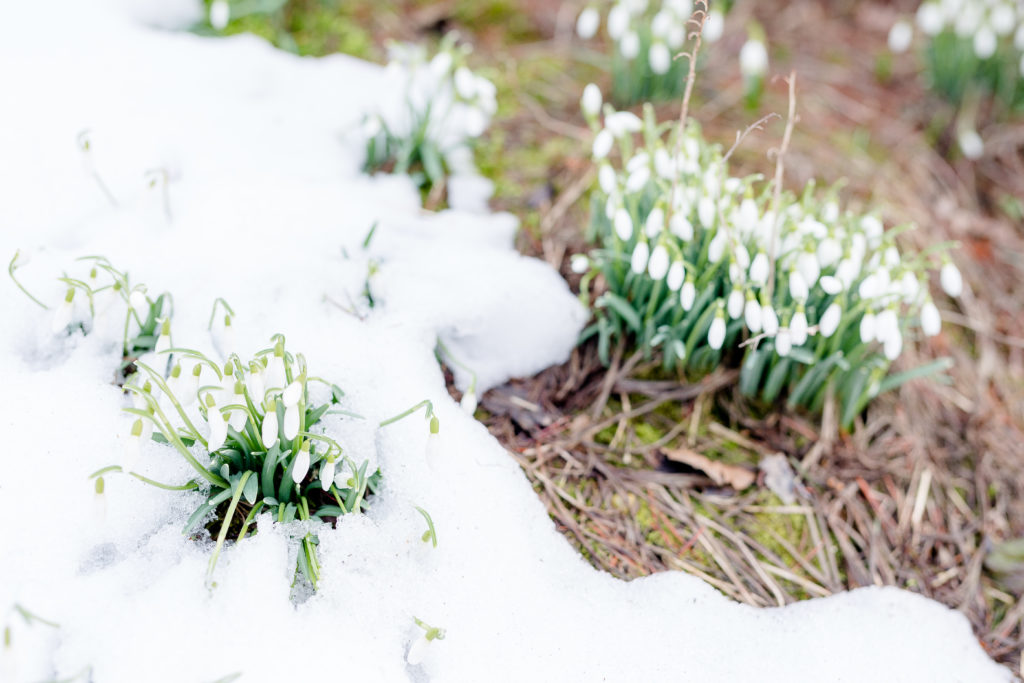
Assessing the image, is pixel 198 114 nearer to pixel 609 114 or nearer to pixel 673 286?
pixel 609 114

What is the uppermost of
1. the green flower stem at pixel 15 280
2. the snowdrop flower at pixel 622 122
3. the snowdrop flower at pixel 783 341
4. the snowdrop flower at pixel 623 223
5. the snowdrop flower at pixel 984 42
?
the snowdrop flower at pixel 984 42

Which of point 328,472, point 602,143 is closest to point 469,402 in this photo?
point 328,472

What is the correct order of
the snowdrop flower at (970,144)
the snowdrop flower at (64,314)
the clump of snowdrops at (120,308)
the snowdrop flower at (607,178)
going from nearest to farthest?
the snowdrop flower at (64,314)
the clump of snowdrops at (120,308)
the snowdrop flower at (607,178)
the snowdrop flower at (970,144)

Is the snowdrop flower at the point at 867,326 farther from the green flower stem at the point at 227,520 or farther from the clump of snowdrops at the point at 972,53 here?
the clump of snowdrops at the point at 972,53

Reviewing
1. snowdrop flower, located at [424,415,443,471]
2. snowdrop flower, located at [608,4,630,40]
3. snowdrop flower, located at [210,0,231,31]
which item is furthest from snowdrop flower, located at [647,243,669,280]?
snowdrop flower, located at [210,0,231,31]

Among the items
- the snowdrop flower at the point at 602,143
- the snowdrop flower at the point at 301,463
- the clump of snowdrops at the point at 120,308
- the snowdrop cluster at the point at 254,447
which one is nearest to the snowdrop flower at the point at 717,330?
the snowdrop flower at the point at 602,143

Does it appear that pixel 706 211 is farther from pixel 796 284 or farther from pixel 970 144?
pixel 970 144
